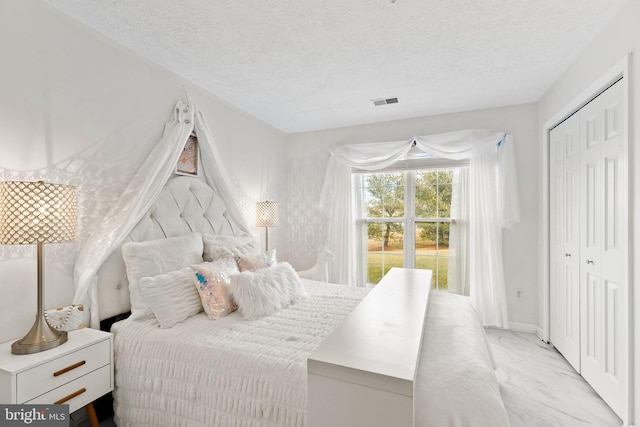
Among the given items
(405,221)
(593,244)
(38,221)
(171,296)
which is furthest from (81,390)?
(405,221)

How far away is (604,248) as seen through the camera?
2.01 metres

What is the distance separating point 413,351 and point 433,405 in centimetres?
19

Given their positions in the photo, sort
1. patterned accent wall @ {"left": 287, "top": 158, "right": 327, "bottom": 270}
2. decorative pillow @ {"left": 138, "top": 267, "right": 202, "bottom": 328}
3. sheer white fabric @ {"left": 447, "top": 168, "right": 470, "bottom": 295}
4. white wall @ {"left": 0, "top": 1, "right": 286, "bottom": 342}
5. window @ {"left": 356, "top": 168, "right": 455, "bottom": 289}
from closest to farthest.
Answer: white wall @ {"left": 0, "top": 1, "right": 286, "bottom": 342}
decorative pillow @ {"left": 138, "top": 267, "right": 202, "bottom": 328}
sheer white fabric @ {"left": 447, "top": 168, "right": 470, "bottom": 295}
window @ {"left": 356, "top": 168, "right": 455, "bottom": 289}
patterned accent wall @ {"left": 287, "top": 158, "right": 327, "bottom": 270}

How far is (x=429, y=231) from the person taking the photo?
12.4ft

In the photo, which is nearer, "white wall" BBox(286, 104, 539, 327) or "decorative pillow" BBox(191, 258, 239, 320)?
"decorative pillow" BBox(191, 258, 239, 320)

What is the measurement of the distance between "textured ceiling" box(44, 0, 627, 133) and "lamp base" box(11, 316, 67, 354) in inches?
69.7

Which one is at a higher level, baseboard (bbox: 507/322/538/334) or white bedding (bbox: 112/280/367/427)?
white bedding (bbox: 112/280/367/427)

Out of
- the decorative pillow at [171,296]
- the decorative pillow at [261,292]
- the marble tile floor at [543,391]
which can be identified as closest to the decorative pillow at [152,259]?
the decorative pillow at [171,296]

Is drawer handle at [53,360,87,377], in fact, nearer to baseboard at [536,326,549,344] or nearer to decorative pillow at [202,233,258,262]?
decorative pillow at [202,233,258,262]

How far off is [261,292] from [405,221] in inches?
96.0

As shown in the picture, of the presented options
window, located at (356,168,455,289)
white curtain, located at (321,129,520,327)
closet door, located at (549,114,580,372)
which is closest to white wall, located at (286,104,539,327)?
white curtain, located at (321,129,520,327)

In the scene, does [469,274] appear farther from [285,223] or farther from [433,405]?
[433,405]

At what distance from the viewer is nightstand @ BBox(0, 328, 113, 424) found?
124 centimetres

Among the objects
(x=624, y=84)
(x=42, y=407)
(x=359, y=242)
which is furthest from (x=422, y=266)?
(x=42, y=407)
